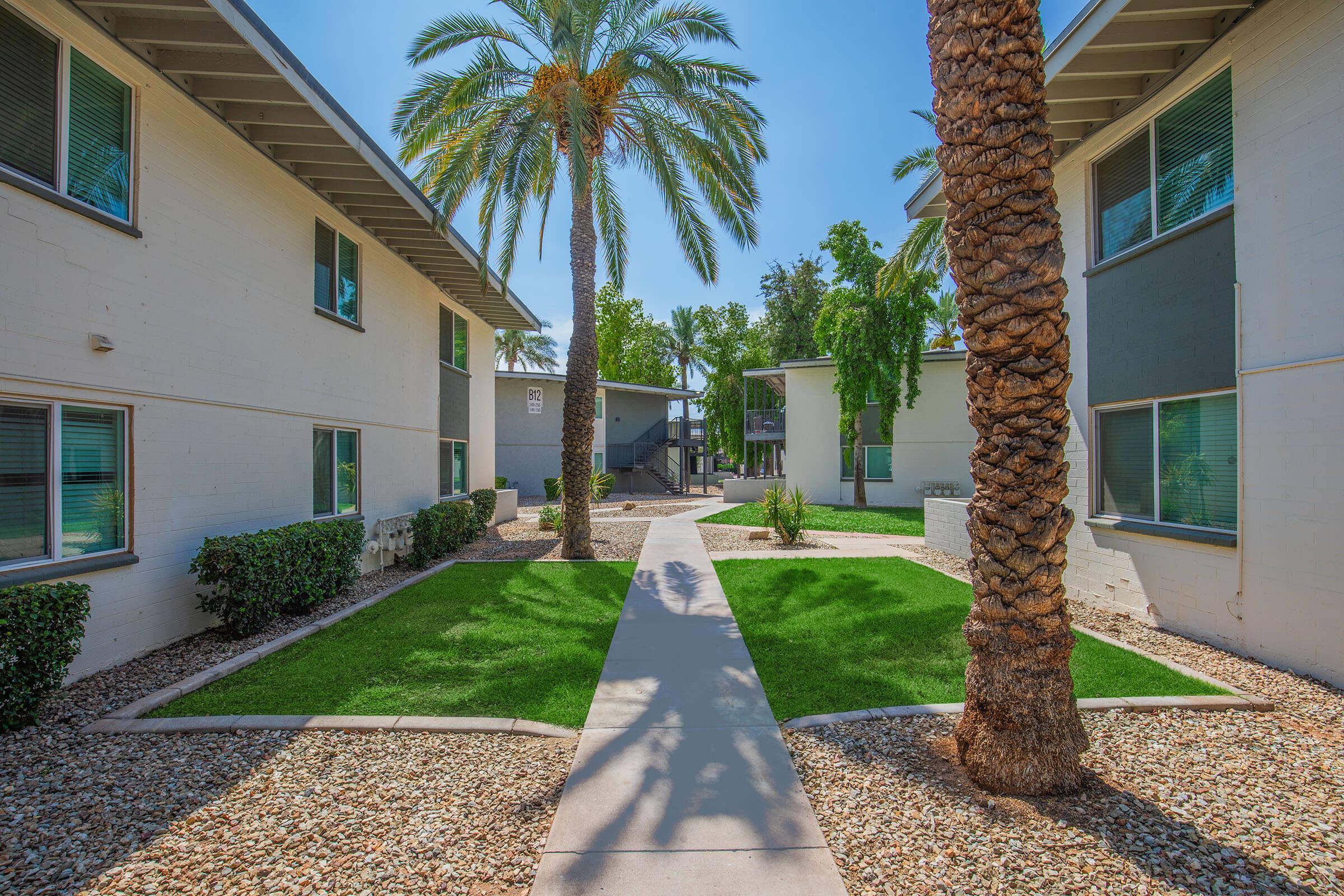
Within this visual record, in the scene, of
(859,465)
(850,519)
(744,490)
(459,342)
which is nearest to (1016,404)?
(459,342)

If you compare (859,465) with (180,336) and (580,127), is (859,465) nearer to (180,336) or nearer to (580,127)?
(580,127)

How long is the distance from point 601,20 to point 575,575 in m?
8.96

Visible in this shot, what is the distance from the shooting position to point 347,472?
963 cm

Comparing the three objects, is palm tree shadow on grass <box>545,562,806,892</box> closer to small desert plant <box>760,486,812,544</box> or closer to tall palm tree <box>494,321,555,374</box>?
small desert plant <box>760,486,812,544</box>

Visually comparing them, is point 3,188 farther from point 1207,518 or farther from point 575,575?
point 1207,518

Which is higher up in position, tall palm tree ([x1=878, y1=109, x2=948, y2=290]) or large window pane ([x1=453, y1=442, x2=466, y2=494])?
tall palm tree ([x1=878, y1=109, x2=948, y2=290])

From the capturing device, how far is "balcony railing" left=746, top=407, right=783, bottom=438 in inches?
1016

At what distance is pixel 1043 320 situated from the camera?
11.0ft

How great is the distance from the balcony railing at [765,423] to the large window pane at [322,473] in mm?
18549

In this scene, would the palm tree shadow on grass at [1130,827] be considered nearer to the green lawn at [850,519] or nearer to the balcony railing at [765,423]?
the green lawn at [850,519]

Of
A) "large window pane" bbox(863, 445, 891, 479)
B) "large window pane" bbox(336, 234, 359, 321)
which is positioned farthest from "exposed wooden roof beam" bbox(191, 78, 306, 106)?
"large window pane" bbox(863, 445, 891, 479)

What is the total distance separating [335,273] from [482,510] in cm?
677

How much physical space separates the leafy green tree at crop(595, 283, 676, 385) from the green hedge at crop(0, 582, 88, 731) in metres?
36.0

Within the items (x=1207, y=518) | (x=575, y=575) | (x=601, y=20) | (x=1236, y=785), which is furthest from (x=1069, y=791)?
(x=601, y=20)
